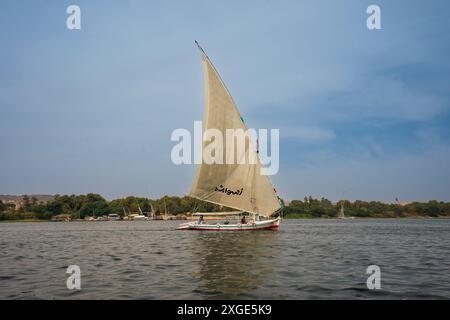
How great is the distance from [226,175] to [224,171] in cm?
64

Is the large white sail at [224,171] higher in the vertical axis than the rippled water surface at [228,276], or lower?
higher

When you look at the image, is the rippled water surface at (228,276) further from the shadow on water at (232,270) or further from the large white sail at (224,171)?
the large white sail at (224,171)

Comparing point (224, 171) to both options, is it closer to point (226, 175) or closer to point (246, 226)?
point (226, 175)

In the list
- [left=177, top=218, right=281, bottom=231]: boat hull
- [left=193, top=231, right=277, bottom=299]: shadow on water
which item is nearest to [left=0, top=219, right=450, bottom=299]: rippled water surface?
[left=193, top=231, right=277, bottom=299]: shadow on water

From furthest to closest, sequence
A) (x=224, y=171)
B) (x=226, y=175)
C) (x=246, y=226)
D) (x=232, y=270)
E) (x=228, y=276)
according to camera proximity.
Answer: (x=246, y=226) < (x=226, y=175) < (x=224, y=171) < (x=232, y=270) < (x=228, y=276)

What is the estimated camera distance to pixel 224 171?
58.3 meters

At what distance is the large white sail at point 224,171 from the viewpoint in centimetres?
5828

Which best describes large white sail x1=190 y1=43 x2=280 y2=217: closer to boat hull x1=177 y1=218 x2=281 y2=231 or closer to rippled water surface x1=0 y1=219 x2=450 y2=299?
boat hull x1=177 y1=218 x2=281 y2=231

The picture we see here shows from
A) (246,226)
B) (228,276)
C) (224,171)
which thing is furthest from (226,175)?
(228,276)

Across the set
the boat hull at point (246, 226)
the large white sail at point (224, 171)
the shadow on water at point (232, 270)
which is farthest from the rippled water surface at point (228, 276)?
the boat hull at point (246, 226)

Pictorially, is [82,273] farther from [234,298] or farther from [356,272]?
[356,272]
